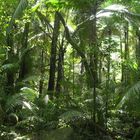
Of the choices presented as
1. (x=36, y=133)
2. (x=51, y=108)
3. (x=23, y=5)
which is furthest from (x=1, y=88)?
(x=23, y=5)

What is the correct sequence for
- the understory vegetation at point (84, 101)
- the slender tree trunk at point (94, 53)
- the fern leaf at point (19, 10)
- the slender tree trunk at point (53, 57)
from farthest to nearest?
the slender tree trunk at point (53, 57)
the slender tree trunk at point (94, 53)
the understory vegetation at point (84, 101)
the fern leaf at point (19, 10)

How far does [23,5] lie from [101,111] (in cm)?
358

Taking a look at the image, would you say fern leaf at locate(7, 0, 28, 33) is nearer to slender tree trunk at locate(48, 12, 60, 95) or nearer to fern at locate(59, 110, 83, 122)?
fern at locate(59, 110, 83, 122)

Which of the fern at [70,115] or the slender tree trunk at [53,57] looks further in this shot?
the slender tree trunk at [53,57]

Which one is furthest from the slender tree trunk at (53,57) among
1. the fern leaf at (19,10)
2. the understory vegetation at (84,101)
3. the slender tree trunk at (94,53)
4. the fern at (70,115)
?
the fern leaf at (19,10)

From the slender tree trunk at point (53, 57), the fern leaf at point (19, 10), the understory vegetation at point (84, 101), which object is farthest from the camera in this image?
the slender tree trunk at point (53, 57)

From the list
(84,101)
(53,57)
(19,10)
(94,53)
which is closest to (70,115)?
(84,101)

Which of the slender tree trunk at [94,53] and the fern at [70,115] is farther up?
the slender tree trunk at [94,53]

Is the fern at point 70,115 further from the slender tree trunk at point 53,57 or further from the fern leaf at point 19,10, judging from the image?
the slender tree trunk at point 53,57

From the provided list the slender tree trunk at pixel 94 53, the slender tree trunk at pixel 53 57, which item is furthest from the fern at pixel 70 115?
the slender tree trunk at pixel 53 57

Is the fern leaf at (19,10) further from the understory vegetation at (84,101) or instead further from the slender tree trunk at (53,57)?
the slender tree trunk at (53,57)

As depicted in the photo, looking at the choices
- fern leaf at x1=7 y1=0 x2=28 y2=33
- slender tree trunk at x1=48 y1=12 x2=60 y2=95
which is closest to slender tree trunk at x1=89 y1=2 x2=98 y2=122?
fern leaf at x1=7 y1=0 x2=28 y2=33

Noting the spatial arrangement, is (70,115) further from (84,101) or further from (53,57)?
(53,57)

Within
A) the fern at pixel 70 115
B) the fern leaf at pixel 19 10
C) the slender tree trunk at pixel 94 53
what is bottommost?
the fern at pixel 70 115
